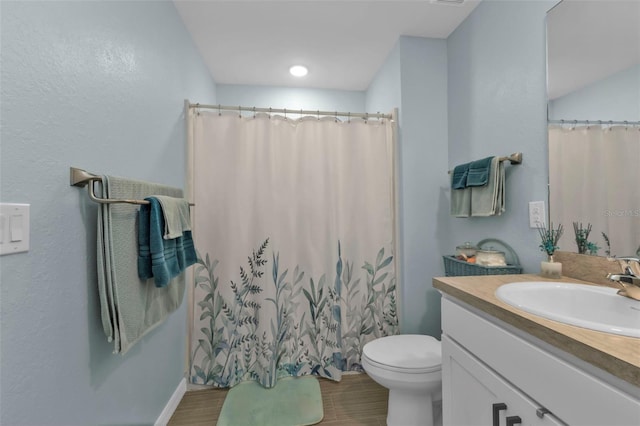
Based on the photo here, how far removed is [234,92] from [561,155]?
8.52 feet

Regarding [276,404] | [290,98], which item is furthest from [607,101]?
[290,98]

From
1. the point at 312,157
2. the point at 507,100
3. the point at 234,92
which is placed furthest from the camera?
the point at 234,92

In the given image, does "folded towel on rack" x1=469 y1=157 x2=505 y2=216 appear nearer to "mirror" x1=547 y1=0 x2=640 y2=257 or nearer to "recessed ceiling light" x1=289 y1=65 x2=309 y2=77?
"mirror" x1=547 y1=0 x2=640 y2=257

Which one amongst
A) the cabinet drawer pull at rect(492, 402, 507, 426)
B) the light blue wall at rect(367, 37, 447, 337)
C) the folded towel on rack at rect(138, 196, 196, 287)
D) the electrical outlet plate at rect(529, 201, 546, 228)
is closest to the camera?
the cabinet drawer pull at rect(492, 402, 507, 426)

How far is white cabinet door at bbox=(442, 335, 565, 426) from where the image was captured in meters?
0.71

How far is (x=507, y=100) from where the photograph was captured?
1499 millimetres

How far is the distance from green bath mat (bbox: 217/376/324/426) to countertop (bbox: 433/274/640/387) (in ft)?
4.06

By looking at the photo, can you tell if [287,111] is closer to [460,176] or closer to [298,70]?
[298,70]

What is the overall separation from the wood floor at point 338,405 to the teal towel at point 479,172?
4.70 feet

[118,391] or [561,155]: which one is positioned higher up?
[561,155]

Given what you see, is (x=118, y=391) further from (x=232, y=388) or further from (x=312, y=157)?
(x=312, y=157)

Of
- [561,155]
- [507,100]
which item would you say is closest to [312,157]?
[507,100]

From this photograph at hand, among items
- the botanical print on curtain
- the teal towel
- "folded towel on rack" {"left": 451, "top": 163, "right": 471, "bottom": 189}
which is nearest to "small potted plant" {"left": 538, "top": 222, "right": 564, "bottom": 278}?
the teal towel

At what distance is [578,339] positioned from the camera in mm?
591
